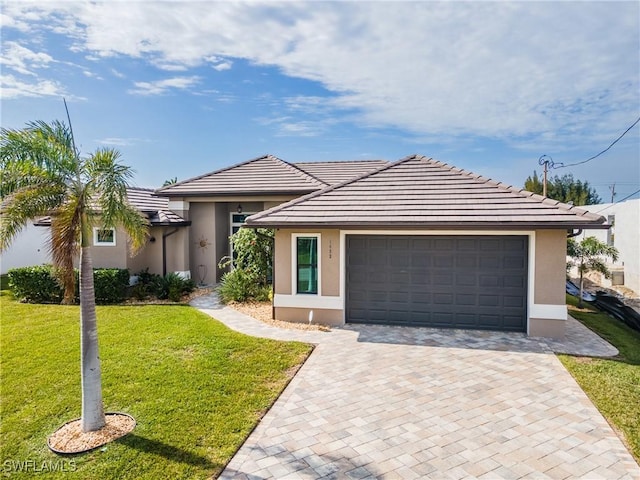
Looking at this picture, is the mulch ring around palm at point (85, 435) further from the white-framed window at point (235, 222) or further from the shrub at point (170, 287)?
the white-framed window at point (235, 222)

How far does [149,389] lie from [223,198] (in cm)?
1044

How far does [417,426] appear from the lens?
5578 mm

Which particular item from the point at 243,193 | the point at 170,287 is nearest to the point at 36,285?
the point at 170,287

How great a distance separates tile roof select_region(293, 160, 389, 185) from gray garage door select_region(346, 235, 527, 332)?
7442 mm

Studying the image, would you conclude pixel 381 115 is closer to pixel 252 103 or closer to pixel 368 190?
pixel 252 103

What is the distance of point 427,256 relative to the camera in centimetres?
1066

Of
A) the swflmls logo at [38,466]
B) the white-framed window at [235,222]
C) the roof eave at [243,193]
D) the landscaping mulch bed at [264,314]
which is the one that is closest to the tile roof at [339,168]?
the roof eave at [243,193]

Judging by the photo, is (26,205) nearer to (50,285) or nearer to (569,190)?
(50,285)

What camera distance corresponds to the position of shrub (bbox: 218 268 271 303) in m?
13.9

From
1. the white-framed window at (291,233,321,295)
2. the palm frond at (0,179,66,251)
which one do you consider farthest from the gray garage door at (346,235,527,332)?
the palm frond at (0,179,66,251)

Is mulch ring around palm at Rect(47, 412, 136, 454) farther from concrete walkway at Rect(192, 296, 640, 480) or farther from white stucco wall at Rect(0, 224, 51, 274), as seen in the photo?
white stucco wall at Rect(0, 224, 51, 274)

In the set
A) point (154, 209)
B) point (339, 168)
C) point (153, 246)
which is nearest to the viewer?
point (153, 246)

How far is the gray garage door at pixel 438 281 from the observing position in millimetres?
10203

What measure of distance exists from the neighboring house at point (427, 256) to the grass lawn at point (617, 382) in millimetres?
1532
